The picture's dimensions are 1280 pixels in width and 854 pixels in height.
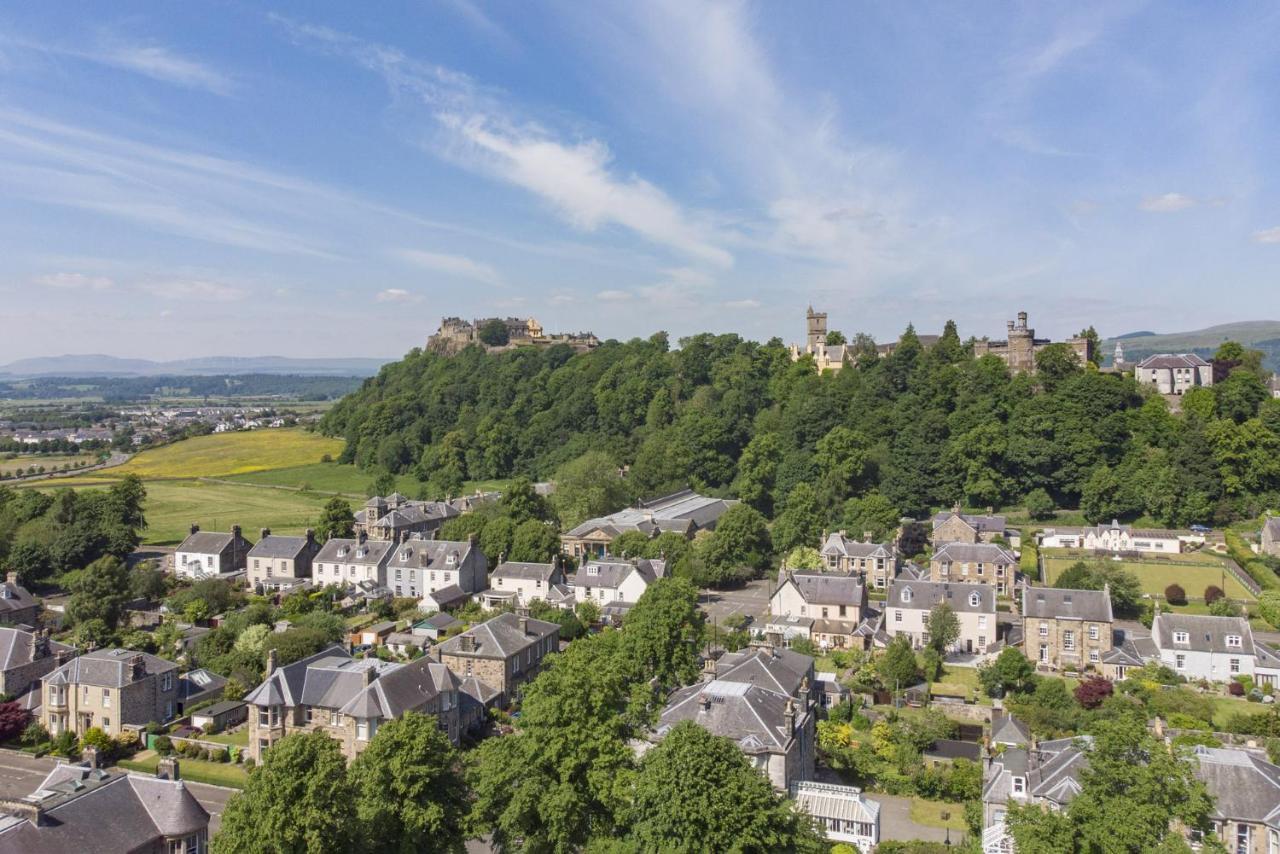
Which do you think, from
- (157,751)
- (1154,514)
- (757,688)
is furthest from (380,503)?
(1154,514)

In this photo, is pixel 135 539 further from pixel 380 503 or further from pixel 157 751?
pixel 157 751

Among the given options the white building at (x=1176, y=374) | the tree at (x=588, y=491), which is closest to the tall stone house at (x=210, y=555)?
the tree at (x=588, y=491)

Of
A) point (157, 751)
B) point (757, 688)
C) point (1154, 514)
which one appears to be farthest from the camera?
point (1154, 514)

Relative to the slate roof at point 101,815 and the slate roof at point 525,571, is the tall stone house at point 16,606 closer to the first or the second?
the slate roof at point 525,571

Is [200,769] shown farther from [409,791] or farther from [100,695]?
[409,791]

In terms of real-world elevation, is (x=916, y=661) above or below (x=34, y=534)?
below
